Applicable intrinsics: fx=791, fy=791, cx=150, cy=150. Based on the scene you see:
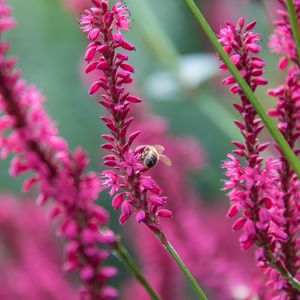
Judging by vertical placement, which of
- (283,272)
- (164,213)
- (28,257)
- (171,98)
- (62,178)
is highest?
(171,98)

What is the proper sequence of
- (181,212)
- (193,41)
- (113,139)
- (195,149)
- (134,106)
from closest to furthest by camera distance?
(113,139) → (181,212) → (134,106) → (195,149) → (193,41)

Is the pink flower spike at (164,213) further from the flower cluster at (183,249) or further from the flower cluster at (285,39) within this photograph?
the flower cluster at (183,249)

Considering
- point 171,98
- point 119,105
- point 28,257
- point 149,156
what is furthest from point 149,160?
point 171,98

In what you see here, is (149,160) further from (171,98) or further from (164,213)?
(171,98)

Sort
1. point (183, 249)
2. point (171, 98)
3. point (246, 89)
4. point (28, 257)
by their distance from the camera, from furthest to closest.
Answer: point (171, 98)
point (28, 257)
point (183, 249)
point (246, 89)

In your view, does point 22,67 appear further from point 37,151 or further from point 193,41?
point 37,151

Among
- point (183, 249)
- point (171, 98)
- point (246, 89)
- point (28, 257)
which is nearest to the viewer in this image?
point (246, 89)

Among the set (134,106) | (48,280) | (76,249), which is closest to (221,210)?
(134,106)

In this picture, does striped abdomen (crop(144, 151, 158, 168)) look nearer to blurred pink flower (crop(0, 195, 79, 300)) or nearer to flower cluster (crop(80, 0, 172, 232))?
flower cluster (crop(80, 0, 172, 232))
